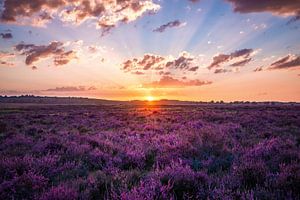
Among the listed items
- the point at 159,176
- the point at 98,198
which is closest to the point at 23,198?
the point at 98,198

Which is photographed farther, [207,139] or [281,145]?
[207,139]

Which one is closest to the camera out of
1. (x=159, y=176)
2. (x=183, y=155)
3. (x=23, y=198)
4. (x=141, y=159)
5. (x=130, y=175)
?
(x=23, y=198)

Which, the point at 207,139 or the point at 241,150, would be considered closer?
the point at 241,150

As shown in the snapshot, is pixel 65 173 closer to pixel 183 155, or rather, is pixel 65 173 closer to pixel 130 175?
pixel 130 175

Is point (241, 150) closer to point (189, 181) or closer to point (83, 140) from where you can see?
point (189, 181)

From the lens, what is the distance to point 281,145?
9.03 metres

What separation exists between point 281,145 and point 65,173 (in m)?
6.60

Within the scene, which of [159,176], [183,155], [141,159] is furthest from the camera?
[183,155]

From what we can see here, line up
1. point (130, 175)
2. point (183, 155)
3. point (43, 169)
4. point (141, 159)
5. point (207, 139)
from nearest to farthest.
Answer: point (130, 175) < point (43, 169) < point (141, 159) < point (183, 155) < point (207, 139)

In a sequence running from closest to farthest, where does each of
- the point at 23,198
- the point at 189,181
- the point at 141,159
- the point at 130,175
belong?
the point at 23,198
the point at 189,181
the point at 130,175
the point at 141,159

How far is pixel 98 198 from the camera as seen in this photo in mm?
5016

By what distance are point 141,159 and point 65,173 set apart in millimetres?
2166

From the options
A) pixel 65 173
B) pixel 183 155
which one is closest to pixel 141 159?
pixel 183 155

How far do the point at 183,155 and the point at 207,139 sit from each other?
10.2 feet
